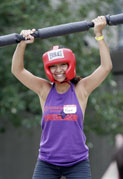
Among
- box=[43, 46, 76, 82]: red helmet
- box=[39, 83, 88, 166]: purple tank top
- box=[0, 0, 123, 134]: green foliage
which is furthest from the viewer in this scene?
box=[0, 0, 123, 134]: green foliage

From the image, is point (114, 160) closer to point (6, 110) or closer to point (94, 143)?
point (6, 110)

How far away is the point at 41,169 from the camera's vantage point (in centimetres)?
301

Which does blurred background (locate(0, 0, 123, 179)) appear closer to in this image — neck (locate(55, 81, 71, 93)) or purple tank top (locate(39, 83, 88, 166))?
neck (locate(55, 81, 71, 93))


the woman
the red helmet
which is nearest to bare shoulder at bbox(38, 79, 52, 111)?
the woman

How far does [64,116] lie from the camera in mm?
2984

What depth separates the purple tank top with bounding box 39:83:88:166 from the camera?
2955 mm

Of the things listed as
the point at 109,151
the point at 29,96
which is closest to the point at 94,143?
the point at 109,151

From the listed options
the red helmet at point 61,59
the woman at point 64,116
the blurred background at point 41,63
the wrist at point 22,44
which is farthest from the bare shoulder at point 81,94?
the blurred background at point 41,63

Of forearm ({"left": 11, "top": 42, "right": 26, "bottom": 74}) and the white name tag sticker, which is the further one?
forearm ({"left": 11, "top": 42, "right": 26, "bottom": 74})

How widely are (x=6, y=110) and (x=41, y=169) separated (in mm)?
2799

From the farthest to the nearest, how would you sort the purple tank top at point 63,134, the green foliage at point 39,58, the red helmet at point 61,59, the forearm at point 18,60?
the green foliage at point 39,58 → the forearm at point 18,60 → the red helmet at point 61,59 → the purple tank top at point 63,134

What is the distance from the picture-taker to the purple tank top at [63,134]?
9.70 ft

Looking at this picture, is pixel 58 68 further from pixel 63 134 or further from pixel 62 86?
pixel 63 134

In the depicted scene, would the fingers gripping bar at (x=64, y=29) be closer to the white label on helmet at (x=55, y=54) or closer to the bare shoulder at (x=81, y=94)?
the white label on helmet at (x=55, y=54)
